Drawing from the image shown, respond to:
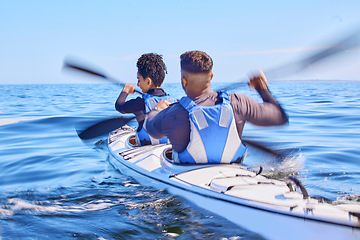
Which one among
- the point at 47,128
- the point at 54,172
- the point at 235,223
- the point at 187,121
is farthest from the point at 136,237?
the point at 47,128

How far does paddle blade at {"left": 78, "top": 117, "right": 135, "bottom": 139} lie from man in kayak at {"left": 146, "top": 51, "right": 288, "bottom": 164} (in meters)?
2.19

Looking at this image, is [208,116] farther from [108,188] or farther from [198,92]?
[108,188]

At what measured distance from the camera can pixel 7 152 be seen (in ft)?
23.0

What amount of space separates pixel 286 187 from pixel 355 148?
472cm

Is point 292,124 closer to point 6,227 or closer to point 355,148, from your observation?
point 355,148

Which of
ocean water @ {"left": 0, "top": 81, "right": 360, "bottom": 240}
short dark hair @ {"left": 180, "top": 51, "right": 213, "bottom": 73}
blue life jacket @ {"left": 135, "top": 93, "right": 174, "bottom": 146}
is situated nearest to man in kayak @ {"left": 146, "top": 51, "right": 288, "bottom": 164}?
short dark hair @ {"left": 180, "top": 51, "right": 213, "bottom": 73}

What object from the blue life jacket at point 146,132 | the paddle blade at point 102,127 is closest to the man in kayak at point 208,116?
the blue life jacket at point 146,132

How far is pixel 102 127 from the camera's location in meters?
5.30

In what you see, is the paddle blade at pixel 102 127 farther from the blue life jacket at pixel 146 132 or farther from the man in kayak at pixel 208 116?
the man in kayak at pixel 208 116

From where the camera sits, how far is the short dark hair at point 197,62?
3109mm

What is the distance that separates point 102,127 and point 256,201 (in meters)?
3.28

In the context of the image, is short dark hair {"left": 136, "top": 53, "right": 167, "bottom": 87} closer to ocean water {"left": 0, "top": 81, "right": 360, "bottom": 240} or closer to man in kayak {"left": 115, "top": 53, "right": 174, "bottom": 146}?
man in kayak {"left": 115, "top": 53, "right": 174, "bottom": 146}

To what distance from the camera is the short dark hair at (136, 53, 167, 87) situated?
4.87 metres

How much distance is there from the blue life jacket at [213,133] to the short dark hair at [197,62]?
0.27m
